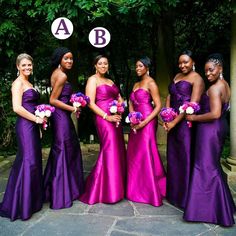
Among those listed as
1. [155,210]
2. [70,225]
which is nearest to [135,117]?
[155,210]

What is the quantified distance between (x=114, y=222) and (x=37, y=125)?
5.63 ft

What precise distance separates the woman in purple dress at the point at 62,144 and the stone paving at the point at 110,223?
0.21 m

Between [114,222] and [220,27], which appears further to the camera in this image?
[220,27]

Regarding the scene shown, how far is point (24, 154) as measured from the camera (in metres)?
4.96

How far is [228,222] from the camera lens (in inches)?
182

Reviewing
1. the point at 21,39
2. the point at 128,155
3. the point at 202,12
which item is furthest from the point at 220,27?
the point at 128,155

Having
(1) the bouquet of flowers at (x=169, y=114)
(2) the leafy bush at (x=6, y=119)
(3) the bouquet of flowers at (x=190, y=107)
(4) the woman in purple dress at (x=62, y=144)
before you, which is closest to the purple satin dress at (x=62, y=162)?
(4) the woman in purple dress at (x=62, y=144)

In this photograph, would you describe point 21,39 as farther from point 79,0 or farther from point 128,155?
point 128,155

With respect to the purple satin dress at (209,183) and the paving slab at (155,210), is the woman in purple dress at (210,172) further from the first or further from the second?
the paving slab at (155,210)

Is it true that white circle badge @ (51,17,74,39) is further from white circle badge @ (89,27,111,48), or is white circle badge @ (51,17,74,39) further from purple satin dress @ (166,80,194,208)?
purple satin dress @ (166,80,194,208)

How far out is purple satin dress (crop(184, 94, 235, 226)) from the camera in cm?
469

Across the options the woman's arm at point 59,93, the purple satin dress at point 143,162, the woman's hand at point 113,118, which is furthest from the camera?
the purple satin dress at point 143,162

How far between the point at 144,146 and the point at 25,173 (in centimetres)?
185

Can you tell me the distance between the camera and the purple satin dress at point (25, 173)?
491 cm
